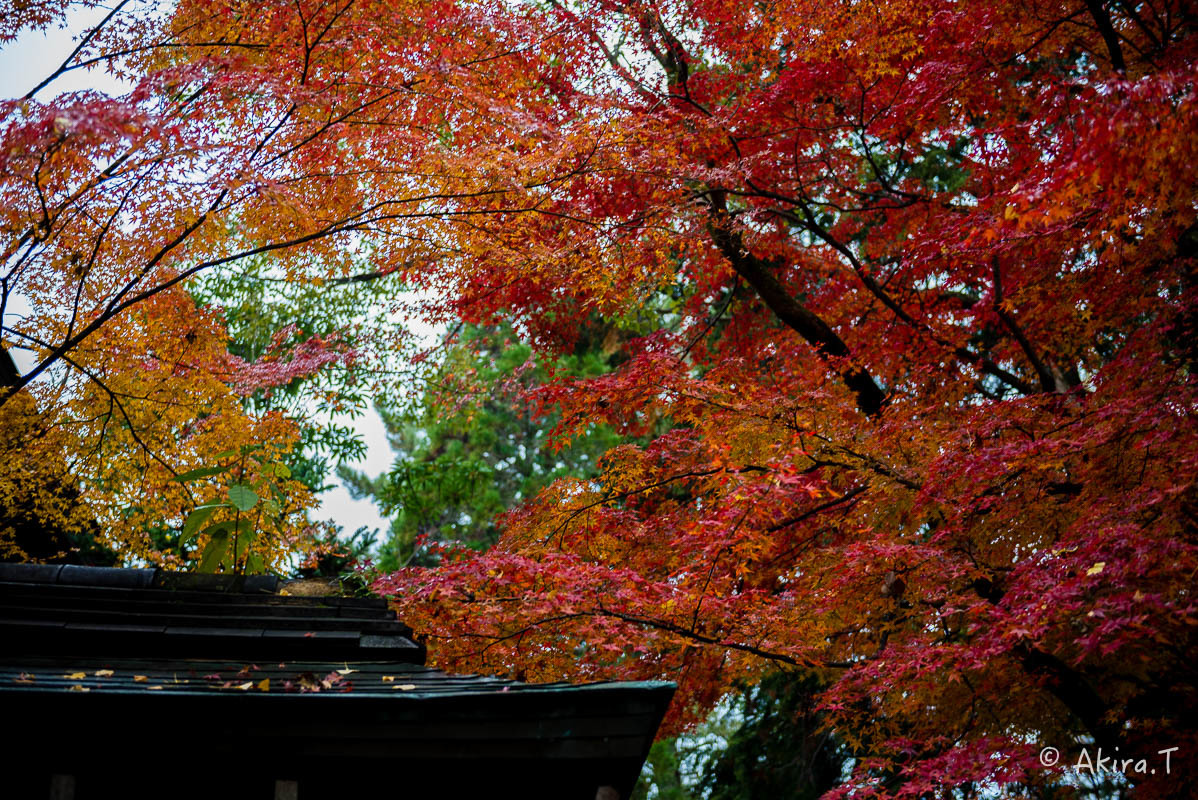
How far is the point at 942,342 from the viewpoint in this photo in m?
9.45

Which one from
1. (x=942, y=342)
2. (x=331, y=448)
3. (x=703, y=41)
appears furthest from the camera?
(x=331, y=448)

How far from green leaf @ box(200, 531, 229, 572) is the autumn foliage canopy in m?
1.25

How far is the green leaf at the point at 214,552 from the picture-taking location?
20.8 feet

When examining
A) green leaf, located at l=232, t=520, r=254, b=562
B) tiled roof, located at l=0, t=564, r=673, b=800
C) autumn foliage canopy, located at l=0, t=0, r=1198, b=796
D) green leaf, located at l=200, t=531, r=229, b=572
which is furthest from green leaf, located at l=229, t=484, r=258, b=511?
autumn foliage canopy, located at l=0, t=0, r=1198, b=796

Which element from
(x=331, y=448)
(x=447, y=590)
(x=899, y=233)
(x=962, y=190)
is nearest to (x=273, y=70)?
(x=447, y=590)

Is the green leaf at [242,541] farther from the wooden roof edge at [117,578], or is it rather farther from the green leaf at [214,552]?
the wooden roof edge at [117,578]

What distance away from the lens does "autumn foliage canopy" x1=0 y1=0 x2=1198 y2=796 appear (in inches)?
236

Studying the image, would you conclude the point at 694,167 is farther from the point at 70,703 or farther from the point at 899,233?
the point at 70,703

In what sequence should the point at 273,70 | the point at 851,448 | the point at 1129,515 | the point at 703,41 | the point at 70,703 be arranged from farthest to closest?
the point at 703,41, the point at 851,448, the point at 273,70, the point at 1129,515, the point at 70,703

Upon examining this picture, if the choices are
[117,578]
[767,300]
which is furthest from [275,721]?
[767,300]

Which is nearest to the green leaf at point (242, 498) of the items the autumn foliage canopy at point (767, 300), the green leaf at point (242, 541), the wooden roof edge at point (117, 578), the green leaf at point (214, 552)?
the wooden roof edge at point (117, 578)

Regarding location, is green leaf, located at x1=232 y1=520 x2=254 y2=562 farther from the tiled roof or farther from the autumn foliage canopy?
the tiled roof

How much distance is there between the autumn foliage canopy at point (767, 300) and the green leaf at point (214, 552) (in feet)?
4.11

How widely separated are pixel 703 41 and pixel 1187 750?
28.9 feet
